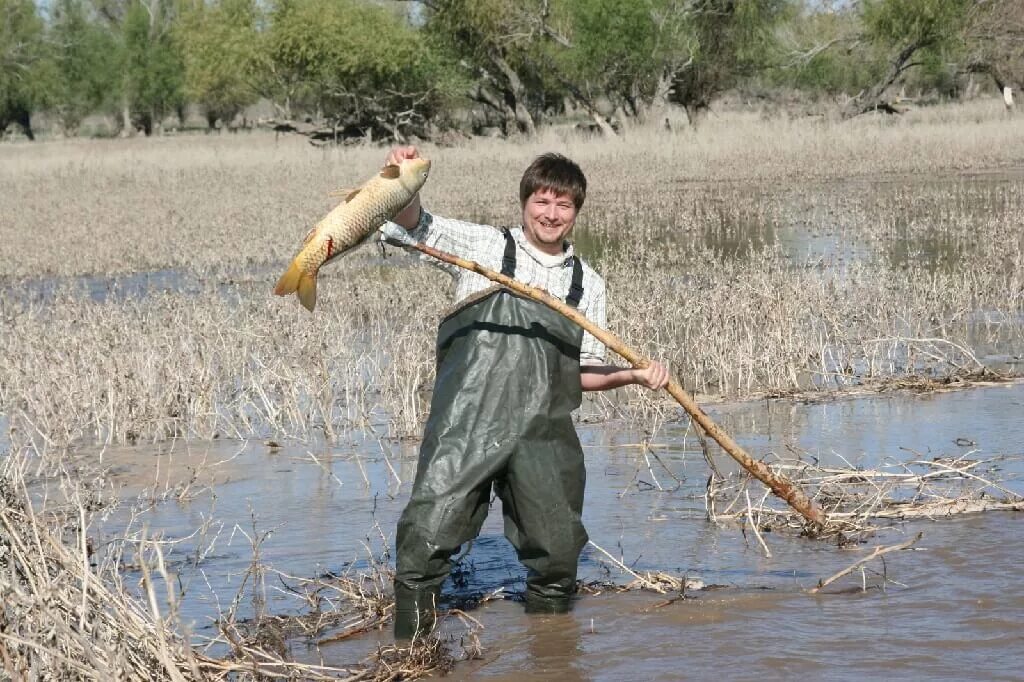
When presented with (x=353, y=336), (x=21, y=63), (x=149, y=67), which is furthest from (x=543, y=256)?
(x=21, y=63)

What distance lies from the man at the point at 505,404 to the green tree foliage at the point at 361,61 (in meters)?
46.4

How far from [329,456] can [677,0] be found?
123ft

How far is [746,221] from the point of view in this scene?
19.6m

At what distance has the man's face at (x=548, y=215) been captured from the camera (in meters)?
4.74

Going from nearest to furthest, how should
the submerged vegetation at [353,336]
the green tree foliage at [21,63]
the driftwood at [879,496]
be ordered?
the submerged vegetation at [353,336]
the driftwood at [879,496]
the green tree foliage at [21,63]

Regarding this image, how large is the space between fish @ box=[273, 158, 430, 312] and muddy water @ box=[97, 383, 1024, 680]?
4.78ft

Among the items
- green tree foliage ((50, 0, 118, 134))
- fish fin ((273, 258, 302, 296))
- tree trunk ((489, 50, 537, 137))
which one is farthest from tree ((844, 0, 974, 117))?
green tree foliage ((50, 0, 118, 134))

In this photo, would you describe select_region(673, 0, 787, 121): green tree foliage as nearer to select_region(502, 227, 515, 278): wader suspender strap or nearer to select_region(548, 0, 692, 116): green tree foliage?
select_region(548, 0, 692, 116): green tree foliage

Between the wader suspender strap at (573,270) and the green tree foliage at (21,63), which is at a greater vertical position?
the green tree foliage at (21,63)

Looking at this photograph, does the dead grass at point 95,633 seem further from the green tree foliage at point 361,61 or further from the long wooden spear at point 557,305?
the green tree foliage at point 361,61

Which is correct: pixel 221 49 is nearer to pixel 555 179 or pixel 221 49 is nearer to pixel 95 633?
pixel 555 179

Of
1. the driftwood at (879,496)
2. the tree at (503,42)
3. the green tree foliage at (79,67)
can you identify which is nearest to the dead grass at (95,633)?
the driftwood at (879,496)

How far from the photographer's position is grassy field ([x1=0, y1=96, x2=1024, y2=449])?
8.85 metres

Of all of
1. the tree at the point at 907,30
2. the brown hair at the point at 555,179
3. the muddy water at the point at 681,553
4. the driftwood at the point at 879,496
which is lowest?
the muddy water at the point at 681,553
